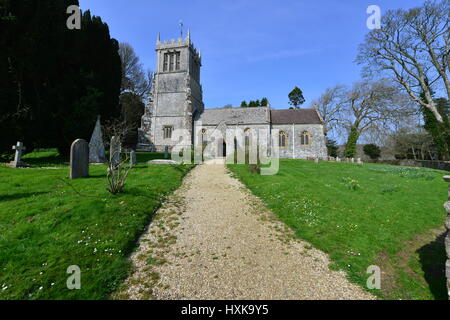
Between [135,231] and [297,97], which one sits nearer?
[135,231]

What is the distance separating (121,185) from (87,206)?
1563 millimetres

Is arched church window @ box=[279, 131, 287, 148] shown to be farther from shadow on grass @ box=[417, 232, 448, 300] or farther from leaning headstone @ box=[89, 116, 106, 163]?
shadow on grass @ box=[417, 232, 448, 300]

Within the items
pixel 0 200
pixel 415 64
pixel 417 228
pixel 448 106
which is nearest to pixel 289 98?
pixel 448 106

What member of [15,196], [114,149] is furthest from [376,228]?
[15,196]

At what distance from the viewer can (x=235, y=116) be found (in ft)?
111

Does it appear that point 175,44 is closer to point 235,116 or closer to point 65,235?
point 235,116

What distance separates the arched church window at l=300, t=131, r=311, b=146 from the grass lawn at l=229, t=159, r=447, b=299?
22863 mm

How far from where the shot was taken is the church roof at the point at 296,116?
108 ft

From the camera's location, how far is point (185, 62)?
32375 mm

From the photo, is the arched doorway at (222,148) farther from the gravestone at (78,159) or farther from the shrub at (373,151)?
the shrub at (373,151)

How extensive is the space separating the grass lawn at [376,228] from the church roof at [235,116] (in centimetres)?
2369

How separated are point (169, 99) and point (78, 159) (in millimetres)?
24782

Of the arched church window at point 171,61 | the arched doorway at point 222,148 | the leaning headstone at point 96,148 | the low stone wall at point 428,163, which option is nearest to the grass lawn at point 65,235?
the leaning headstone at point 96,148

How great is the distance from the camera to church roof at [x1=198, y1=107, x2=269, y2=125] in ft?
107
